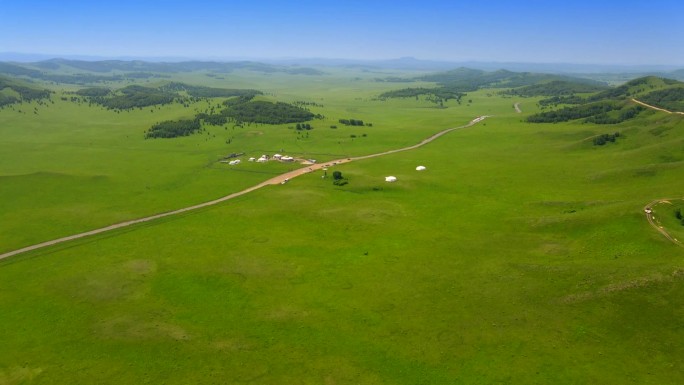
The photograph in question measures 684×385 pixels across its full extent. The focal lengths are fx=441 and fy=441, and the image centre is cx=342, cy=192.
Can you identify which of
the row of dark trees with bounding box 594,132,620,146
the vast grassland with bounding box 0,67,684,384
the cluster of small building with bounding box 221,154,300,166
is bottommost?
the vast grassland with bounding box 0,67,684,384

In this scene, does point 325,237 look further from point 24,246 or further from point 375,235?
point 24,246

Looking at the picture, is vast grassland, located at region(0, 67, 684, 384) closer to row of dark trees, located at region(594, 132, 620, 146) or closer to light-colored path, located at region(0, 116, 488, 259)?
light-colored path, located at region(0, 116, 488, 259)

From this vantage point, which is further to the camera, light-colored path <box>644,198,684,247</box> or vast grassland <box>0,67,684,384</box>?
light-colored path <box>644,198,684,247</box>

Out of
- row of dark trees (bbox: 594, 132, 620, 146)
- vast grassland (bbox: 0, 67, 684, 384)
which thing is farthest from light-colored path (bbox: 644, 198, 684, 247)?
row of dark trees (bbox: 594, 132, 620, 146)

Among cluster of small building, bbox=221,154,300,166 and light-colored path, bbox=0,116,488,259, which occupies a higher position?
cluster of small building, bbox=221,154,300,166

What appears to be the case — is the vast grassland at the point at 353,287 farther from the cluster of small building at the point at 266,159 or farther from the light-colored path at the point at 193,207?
the cluster of small building at the point at 266,159

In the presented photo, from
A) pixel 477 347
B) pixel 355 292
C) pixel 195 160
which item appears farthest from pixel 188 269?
pixel 195 160

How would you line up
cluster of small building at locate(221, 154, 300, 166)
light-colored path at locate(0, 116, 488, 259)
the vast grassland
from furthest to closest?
cluster of small building at locate(221, 154, 300, 166) < light-colored path at locate(0, 116, 488, 259) < the vast grassland

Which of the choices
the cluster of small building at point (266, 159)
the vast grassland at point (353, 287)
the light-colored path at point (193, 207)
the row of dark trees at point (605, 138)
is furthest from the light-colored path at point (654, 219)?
the cluster of small building at point (266, 159)

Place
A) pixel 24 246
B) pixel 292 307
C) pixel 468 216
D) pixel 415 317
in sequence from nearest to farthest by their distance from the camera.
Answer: pixel 415 317 < pixel 292 307 < pixel 24 246 < pixel 468 216
